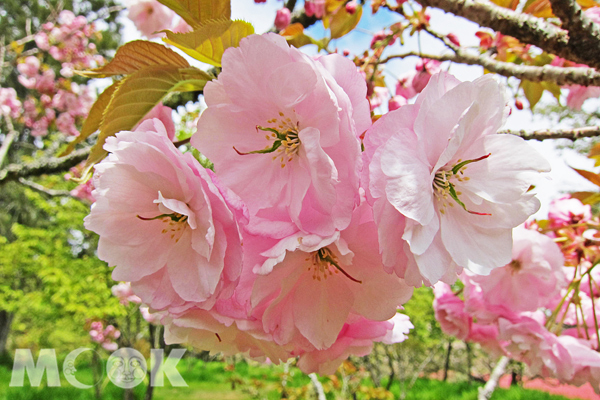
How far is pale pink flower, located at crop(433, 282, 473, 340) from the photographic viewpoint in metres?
0.91

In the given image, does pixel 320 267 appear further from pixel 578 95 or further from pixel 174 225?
pixel 578 95

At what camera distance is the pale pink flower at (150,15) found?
1.16 meters

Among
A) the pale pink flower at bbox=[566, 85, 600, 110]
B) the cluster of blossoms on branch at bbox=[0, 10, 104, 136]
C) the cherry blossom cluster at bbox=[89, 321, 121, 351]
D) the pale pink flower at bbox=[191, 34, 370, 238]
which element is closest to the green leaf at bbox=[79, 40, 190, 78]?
the pale pink flower at bbox=[191, 34, 370, 238]

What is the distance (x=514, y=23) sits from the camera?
0.66 meters

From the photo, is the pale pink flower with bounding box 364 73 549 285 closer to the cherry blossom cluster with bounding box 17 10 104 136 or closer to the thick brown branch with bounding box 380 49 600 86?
the thick brown branch with bounding box 380 49 600 86

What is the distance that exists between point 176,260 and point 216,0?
0.34 m

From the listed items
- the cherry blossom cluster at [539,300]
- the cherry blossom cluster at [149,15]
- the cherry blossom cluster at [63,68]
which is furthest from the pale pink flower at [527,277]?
the cherry blossom cluster at [63,68]

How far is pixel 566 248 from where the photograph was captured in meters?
0.85

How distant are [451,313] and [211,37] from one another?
32.8 inches

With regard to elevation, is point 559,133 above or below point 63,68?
below

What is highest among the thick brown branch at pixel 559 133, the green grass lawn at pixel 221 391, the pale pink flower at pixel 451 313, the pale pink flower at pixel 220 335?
the thick brown branch at pixel 559 133

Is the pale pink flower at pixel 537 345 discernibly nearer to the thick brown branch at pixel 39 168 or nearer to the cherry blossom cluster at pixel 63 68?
the thick brown branch at pixel 39 168

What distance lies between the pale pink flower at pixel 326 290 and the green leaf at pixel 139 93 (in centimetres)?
26

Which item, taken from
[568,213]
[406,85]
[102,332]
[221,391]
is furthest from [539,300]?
[221,391]
